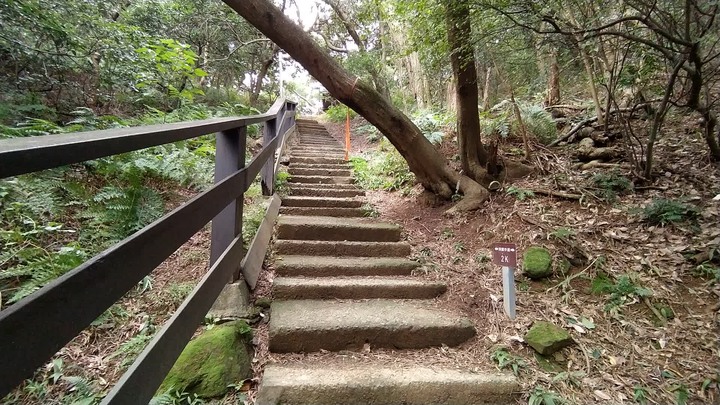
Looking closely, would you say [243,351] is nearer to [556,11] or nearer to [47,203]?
[47,203]

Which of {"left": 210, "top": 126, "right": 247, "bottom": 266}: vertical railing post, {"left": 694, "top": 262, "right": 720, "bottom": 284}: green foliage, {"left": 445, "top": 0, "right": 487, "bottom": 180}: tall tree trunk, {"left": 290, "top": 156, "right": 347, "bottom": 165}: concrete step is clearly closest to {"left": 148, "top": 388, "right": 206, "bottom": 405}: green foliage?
{"left": 210, "top": 126, "right": 247, "bottom": 266}: vertical railing post

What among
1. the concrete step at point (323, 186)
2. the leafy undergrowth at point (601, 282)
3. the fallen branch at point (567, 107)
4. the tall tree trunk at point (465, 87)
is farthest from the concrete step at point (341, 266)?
the fallen branch at point (567, 107)

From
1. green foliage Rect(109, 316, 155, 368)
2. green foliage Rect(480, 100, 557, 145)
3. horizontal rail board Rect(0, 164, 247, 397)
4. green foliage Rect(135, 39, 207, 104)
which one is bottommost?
green foliage Rect(109, 316, 155, 368)

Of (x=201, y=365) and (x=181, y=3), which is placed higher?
(x=181, y=3)

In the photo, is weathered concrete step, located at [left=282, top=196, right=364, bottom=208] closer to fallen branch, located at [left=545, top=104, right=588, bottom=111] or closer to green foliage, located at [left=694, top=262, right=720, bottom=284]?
green foliage, located at [left=694, top=262, right=720, bottom=284]

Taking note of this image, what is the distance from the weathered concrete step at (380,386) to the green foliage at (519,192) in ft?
7.30

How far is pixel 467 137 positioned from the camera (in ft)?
14.7

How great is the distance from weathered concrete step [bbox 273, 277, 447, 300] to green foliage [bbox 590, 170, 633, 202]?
2.16 metres

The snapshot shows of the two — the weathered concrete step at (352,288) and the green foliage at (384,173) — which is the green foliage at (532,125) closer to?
the green foliage at (384,173)

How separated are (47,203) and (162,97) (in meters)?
4.69

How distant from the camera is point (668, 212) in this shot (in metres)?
3.19

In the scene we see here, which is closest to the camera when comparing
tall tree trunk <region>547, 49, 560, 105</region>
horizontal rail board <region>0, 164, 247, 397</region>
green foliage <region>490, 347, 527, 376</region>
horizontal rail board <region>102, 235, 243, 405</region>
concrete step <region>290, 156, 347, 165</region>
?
horizontal rail board <region>0, 164, 247, 397</region>

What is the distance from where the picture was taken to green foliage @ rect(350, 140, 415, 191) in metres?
5.63

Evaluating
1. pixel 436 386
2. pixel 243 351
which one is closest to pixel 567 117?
pixel 436 386
